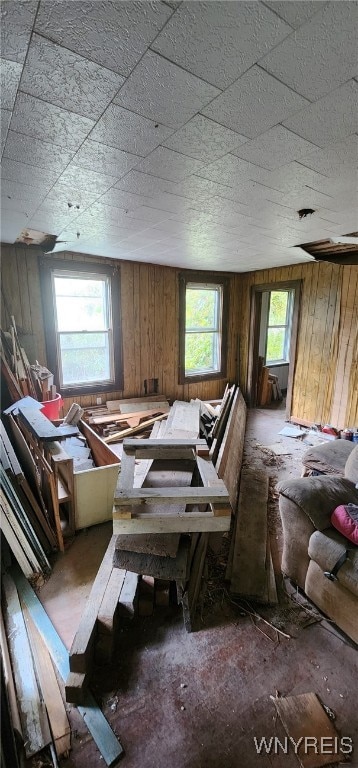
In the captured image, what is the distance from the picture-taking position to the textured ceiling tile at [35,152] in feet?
4.61

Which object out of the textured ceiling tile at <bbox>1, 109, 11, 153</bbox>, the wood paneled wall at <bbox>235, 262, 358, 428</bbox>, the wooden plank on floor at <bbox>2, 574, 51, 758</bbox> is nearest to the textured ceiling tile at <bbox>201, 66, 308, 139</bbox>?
the textured ceiling tile at <bbox>1, 109, 11, 153</bbox>

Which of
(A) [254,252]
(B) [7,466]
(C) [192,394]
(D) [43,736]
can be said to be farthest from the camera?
(C) [192,394]

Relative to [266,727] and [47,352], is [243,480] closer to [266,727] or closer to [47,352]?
[266,727]

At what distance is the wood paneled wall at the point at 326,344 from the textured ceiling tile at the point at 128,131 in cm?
349

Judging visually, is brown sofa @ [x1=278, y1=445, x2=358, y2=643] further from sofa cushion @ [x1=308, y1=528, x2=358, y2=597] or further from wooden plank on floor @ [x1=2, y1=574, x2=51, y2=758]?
wooden plank on floor @ [x1=2, y1=574, x2=51, y2=758]

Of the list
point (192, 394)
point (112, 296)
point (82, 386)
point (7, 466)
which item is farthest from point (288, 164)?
point (192, 394)

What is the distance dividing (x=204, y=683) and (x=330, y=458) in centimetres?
184

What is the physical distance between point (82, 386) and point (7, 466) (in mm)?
2141

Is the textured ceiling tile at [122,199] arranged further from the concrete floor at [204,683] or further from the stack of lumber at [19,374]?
the concrete floor at [204,683]

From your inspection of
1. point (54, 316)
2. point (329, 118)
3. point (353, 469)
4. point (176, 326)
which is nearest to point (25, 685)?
point (353, 469)

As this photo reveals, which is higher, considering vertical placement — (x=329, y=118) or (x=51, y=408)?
(x=329, y=118)

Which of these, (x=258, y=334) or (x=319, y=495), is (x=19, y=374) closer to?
(x=319, y=495)

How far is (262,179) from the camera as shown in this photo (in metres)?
1.79

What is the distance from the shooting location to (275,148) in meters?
1.45
